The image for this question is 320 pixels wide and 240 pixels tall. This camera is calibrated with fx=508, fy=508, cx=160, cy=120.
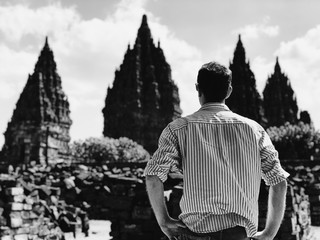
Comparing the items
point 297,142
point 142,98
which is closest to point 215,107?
point 297,142

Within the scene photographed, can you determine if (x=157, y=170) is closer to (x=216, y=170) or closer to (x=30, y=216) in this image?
(x=216, y=170)

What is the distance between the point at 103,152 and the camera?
49.2m

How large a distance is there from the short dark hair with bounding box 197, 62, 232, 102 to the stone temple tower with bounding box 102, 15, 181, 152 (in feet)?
212

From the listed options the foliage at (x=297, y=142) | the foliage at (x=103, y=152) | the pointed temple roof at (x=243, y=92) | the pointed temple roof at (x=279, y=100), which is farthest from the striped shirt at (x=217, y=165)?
the pointed temple roof at (x=279, y=100)

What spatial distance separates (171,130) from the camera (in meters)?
2.56

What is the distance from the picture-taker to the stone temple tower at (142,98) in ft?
228

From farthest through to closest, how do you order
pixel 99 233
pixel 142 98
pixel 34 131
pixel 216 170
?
pixel 142 98 → pixel 34 131 → pixel 99 233 → pixel 216 170

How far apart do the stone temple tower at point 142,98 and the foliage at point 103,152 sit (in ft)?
51.0

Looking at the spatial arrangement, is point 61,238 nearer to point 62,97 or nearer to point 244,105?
point 244,105

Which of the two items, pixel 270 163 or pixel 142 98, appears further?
pixel 142 98

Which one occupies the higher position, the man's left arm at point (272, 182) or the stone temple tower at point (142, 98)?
the stone temple tower at point (142, 98)

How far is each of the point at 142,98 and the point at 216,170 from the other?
6960cm

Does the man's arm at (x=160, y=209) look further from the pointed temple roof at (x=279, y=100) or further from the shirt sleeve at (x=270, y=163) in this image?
the pointed temple roof at (x=279, y=100)

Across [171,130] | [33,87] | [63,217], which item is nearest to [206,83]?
[171,130]
